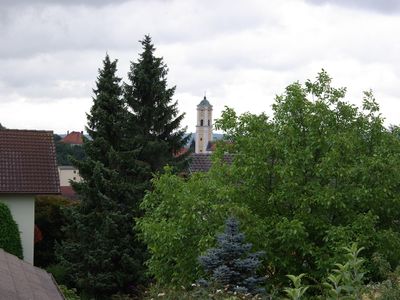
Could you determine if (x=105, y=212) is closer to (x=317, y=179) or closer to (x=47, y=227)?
(x=47, y=227)

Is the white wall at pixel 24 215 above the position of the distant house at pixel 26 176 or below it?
below

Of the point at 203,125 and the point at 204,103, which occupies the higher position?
the point at 204,103

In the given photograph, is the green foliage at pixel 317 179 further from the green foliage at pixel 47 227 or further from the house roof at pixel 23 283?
the green foliage at pixel 47 227

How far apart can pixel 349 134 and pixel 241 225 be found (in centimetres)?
334

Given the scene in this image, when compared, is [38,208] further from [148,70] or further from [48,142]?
[148,70]

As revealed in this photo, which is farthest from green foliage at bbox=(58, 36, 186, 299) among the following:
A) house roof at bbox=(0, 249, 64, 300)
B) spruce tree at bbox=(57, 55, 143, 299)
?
house roof at bbox=(0, 249, 64, 300)

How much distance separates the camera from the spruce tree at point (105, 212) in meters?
→ 22.7

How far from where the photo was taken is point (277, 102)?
595 inches

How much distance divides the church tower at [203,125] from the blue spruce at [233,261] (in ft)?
340

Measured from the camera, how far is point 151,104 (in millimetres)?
27969

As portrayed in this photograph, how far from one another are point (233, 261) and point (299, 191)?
2.59 meters

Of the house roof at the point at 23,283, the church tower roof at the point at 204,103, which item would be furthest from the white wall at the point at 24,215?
the church tower roof at the point at 204,103

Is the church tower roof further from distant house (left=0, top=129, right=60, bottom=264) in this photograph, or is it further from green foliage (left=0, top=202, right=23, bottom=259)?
green foliage (left=0, top=202, right=23, bottom=259)

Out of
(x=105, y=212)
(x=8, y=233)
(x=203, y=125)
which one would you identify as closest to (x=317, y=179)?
(x=105, y=212)
